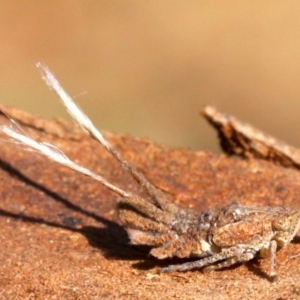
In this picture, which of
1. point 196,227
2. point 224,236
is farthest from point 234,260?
point 196,227

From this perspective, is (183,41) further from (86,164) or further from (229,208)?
(229,208)

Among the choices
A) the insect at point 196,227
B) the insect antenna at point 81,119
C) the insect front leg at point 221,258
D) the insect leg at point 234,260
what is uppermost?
the insect antenna at point 81,119

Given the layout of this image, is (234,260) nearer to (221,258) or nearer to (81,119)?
(221,258)

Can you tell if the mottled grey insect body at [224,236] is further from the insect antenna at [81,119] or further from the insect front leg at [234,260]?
the insect antenna at [81,119]

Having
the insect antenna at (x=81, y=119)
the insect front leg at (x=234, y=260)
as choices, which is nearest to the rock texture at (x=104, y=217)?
the insect front leg at (x=234, y=260)

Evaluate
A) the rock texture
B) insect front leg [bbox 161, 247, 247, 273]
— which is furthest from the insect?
the rock texture

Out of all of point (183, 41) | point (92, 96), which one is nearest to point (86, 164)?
point (92, 96)
